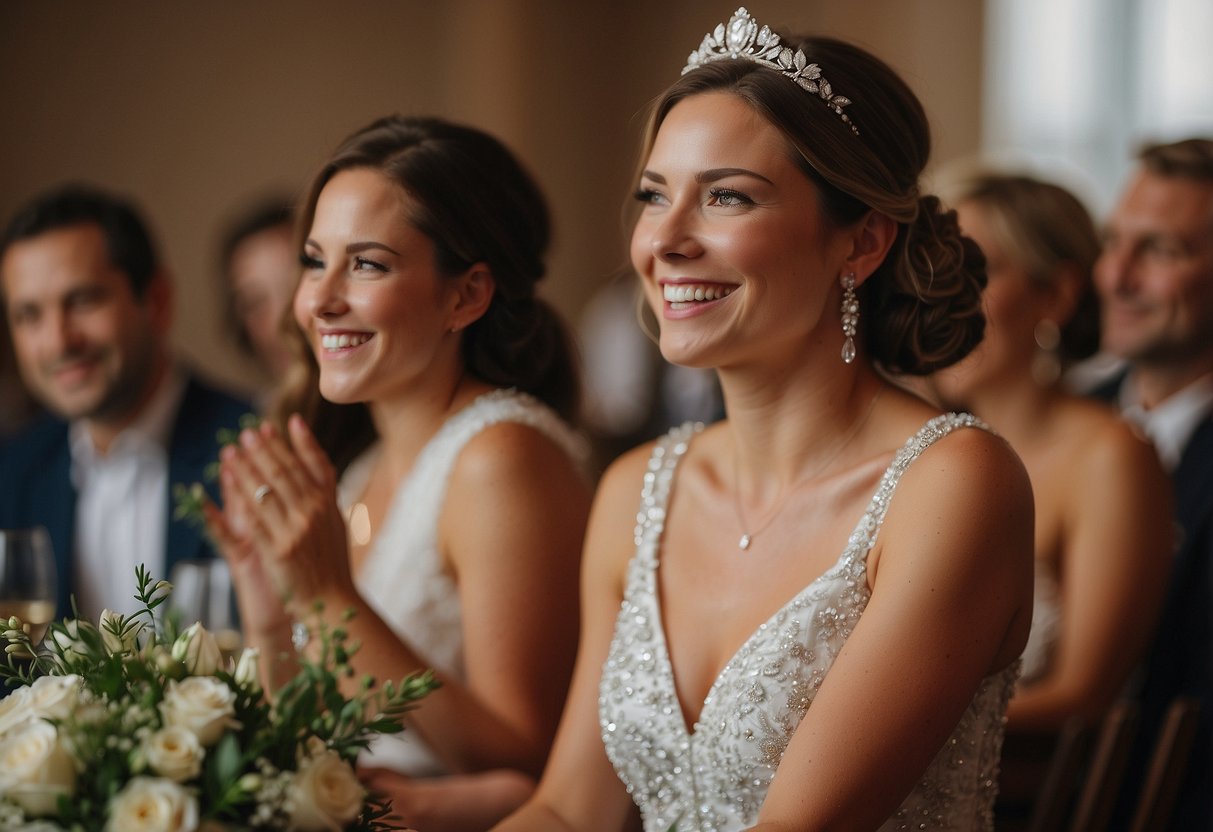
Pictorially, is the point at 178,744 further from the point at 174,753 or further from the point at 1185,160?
the point at 1185,160

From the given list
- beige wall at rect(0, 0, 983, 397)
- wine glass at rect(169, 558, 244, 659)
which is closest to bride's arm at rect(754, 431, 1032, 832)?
wine glass at rect(169, 558, 244, 659)

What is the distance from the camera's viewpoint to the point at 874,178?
203cm

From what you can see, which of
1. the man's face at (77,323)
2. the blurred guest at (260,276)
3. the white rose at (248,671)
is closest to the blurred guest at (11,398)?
the blurred guest at (260,276)

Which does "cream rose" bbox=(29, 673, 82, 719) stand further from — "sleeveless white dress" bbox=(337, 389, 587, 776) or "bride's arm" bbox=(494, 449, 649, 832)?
"sleeveless white dress" bbox=(337, 389, 587, 776)

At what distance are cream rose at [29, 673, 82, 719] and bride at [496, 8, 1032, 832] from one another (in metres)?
0.86

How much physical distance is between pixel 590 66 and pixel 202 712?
10.1 meters

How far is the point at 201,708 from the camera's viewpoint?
1.34 meters

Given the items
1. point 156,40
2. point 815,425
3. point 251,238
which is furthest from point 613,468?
point 156,40

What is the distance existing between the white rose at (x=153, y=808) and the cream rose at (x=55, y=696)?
133 millimetres

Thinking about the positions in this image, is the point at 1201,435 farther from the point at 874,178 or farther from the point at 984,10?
the point at 984,10

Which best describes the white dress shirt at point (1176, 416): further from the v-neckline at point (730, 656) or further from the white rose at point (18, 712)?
the white rose at point (18, 712)

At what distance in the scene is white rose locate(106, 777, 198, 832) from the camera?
1.25m

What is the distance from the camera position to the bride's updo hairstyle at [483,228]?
2520 millimetres

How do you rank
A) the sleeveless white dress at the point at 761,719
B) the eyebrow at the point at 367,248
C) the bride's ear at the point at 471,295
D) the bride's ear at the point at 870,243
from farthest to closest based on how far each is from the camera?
1. the bride's ear at the point at 471,295
2. the eyebrow at the point at 367,248
3. the bride's ear at the point at 870,243
4. the sleeveless white dress at the point at 761,719
